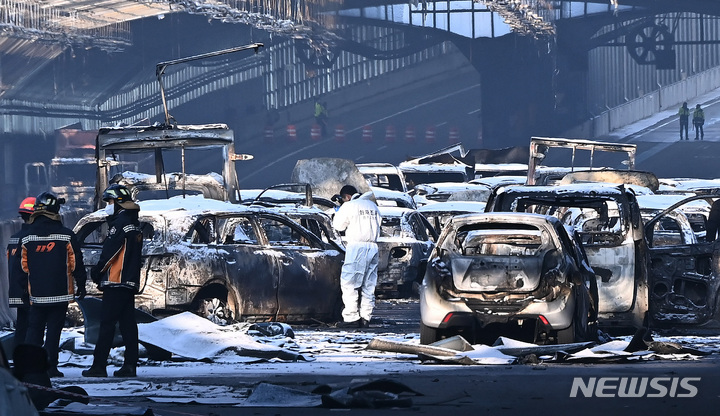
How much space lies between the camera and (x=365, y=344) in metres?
13.4

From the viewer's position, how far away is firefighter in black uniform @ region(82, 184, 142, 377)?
11.0m

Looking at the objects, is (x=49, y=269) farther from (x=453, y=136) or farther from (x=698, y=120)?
(x=453, y=136)

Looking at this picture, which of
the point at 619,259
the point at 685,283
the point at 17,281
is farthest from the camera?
the point at 685,283

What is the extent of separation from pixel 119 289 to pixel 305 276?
14.6ft

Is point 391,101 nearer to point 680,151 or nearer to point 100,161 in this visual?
point 680,151

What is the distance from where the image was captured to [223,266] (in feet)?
47.4

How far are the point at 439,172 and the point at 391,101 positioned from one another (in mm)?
39371

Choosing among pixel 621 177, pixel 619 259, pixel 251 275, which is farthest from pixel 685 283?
pixel 621 177

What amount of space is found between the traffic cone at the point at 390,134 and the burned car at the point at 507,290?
51005 mm

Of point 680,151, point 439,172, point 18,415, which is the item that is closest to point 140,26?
point 680,151

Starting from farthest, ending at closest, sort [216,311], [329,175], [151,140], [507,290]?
[329,175] → [151,140] → [216,311] → [507,290]

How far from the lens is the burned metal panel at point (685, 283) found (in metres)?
14.1

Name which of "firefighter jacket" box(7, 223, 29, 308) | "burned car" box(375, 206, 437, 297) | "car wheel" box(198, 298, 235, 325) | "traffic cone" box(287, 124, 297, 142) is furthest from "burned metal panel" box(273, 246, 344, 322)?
"traffic cone" box(287, 124, 297, 142)

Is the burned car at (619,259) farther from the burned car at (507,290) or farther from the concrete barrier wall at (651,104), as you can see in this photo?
the concrete barrier wall at (651,104)
